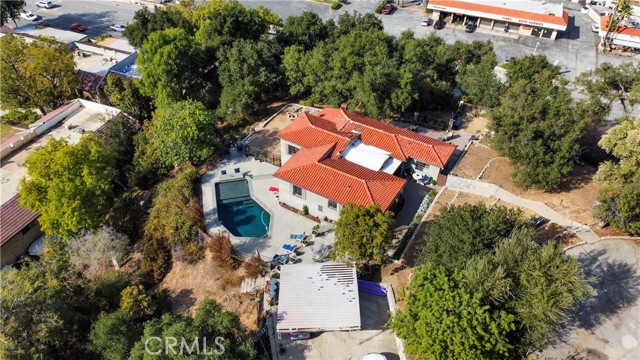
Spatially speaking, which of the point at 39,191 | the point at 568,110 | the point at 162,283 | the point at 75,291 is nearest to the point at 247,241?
the point at 162,283

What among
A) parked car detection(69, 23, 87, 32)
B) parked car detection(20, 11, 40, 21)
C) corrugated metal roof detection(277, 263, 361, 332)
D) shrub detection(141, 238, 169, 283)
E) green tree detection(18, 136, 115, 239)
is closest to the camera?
corrugated metal roof detection(277, 263, 361, 332)

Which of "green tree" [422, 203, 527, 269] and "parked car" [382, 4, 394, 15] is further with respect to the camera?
"parked car" [382, 4, 394, 15]

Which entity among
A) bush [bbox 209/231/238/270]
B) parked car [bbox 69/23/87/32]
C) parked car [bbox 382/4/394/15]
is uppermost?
parked car [bbox 382/4/394/15]

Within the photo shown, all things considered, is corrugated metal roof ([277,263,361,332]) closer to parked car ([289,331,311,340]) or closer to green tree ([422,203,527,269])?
parked car ([289,331,311,340])

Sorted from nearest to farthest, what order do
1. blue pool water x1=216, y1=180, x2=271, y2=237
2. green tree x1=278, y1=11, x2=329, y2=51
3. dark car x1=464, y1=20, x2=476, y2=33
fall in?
blue pool water x1=216, y1=180, x2=271, y2=237
green tree x1=278, y1=11, x2=329, y2=51
dark car x1=464, y1=20, x2=476, y2=33

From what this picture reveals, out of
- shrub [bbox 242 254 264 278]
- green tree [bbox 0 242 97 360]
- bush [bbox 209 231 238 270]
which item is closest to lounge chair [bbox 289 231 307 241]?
shrub [bbox 242 254 264 278]

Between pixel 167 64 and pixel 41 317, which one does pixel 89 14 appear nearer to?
pixel 167 64

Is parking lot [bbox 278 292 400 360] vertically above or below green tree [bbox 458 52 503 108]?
below

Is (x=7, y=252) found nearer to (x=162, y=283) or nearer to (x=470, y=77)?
(x=162, y=283)
